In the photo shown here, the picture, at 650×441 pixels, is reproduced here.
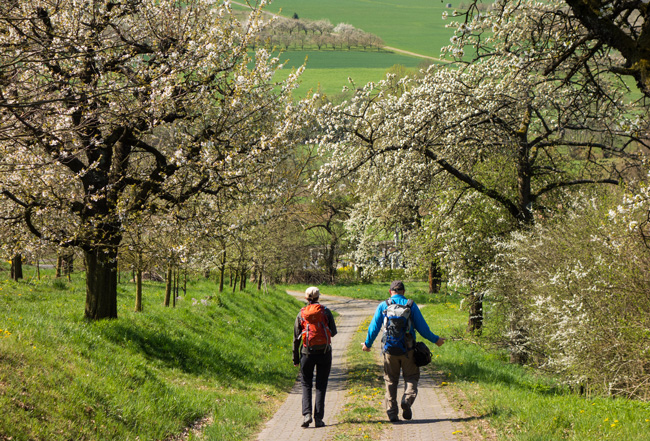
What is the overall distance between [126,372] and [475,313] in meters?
13.2

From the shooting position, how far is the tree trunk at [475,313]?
60.4 ft

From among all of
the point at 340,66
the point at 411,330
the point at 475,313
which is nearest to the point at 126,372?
the point at 411,330

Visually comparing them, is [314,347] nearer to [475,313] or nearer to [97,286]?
[97,286]

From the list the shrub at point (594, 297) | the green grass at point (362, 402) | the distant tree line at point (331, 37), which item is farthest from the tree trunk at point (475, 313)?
the distant tree line at point (331, 37)

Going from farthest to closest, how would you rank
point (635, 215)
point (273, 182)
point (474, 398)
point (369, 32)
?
point (369, 32), point (273, 182), point (474, 398), point (635, 215)

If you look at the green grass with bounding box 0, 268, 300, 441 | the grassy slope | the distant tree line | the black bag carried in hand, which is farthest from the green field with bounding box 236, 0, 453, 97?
the black bag carried in hand

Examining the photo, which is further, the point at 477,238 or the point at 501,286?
the point at 477,238

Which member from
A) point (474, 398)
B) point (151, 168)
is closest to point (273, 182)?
point (151, 168)

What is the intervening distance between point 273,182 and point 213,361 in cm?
467

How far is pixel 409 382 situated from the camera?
29.0 ft

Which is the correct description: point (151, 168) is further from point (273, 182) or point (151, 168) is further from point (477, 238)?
point (477, 238)

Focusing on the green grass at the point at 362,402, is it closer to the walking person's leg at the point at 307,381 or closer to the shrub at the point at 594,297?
the walking person's leg at the point at 307,381

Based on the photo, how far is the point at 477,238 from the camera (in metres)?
16.9

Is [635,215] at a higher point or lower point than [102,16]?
lower
